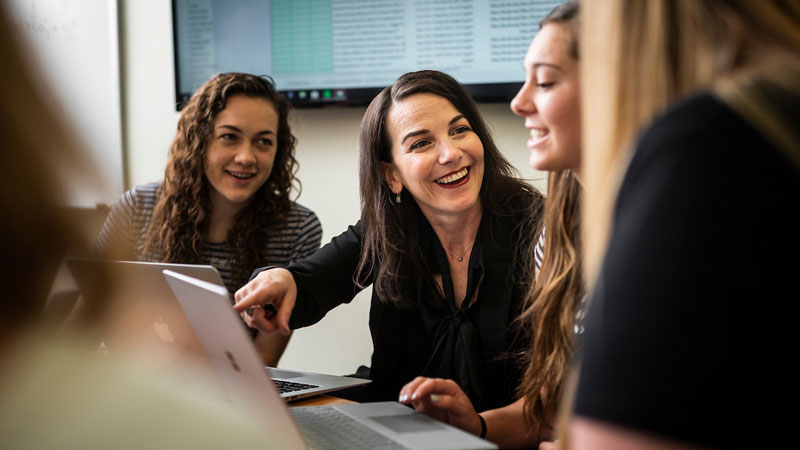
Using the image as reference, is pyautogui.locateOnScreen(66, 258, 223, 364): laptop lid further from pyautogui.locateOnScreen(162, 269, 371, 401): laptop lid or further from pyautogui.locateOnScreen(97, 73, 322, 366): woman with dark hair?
pyautogui.locateOnScreen(97, 73, 322, 366): woman with dark hair

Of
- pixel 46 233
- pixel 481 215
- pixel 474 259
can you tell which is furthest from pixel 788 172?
pixel 481 215

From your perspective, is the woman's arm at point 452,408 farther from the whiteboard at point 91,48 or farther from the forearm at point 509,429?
the whiteboard at point 91,48

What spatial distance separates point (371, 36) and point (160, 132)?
947mm

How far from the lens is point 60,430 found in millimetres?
592

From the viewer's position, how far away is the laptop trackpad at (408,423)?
950 mm

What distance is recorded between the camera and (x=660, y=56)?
53cm

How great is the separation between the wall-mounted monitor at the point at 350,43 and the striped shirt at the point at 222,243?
0.53 m

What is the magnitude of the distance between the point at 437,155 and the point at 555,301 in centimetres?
54

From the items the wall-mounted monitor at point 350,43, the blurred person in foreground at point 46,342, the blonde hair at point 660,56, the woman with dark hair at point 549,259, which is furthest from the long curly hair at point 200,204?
the blonde hair at point 660,56

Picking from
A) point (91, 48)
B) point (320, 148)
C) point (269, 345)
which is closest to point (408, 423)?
point (269, 345)

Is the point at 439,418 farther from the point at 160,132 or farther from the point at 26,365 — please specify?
the point at 160,132

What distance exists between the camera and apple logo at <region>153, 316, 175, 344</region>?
1.16 meters

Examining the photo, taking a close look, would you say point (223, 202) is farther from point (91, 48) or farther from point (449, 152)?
point (91, 48)

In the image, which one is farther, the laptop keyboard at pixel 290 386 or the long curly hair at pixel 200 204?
the long curly hair at pixel 200 204
